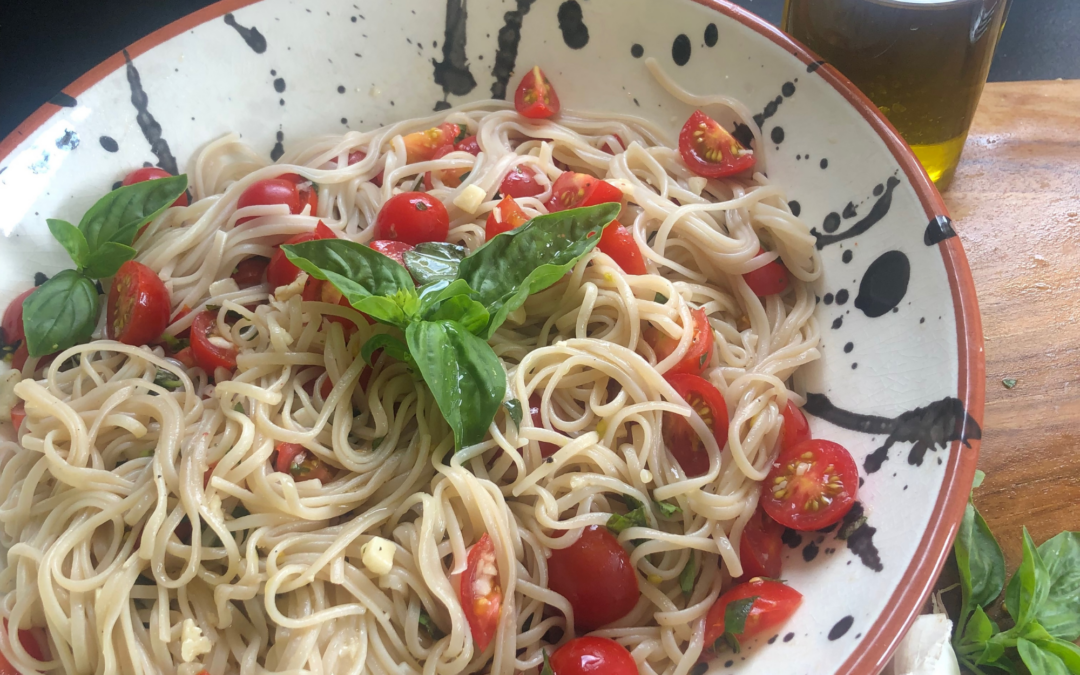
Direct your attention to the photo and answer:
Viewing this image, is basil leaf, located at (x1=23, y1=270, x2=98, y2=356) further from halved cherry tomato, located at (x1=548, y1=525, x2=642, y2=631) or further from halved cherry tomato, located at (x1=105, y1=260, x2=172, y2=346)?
halved cherry tomato, located at (x1=548, y1=525, x2=642, y2=631)

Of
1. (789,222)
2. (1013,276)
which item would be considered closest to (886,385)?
(789,222)

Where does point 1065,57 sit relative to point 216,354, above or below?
below

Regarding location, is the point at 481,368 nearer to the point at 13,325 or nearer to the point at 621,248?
the point at 621,248

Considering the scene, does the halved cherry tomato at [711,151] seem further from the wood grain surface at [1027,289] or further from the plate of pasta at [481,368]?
the wood grain surface at [1027,289]

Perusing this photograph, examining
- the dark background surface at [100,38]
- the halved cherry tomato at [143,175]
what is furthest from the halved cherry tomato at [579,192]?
the dark background surface at [100,38]

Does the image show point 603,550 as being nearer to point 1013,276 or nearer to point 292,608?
point 292,608

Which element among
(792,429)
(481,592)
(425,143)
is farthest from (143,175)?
(792,429)
